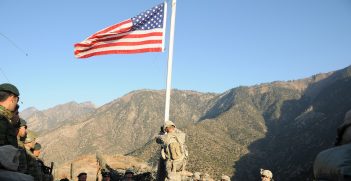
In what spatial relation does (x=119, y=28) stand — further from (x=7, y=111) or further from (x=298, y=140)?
(x=298, y=140)

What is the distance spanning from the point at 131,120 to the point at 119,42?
15394 cm

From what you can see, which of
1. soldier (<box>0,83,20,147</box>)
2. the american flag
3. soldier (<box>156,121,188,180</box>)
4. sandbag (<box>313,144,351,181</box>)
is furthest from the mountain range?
Result: sandbag (<box>313,144,351,181</box>)

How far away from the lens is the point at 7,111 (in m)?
4.21

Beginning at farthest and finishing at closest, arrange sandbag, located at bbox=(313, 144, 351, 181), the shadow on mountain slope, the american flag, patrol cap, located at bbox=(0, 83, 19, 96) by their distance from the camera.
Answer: the shadow on mountain slope < the american flag < patrol cap, located at bbox=(0, 83, 19, 96) < sandbag, located at bbox=(313, 144, 351, 181)

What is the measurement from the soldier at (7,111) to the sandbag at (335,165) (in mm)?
3085

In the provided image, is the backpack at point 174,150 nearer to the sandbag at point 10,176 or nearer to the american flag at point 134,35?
the american flag at point 134,35

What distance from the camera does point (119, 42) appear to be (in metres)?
11.2

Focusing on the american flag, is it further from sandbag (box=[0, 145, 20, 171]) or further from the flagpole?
sandbag (box=[0, 145, 20, 171])

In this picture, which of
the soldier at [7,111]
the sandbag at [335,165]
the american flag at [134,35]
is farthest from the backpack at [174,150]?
the sandbag at [335,165]

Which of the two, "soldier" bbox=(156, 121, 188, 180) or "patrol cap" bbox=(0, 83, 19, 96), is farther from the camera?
"soldier" bbox=(156, 121, 188, 180)

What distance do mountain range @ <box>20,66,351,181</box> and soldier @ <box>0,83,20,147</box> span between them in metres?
21.3

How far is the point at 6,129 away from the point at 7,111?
215mm

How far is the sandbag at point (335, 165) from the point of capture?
6.11ft

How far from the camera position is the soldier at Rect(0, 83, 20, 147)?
13.4ft
